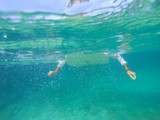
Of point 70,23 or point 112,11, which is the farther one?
point 70,23

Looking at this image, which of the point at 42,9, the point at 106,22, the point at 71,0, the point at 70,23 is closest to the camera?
the point at 71,0

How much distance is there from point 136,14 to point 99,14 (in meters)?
3.77

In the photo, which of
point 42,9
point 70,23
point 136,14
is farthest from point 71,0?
point 136,14

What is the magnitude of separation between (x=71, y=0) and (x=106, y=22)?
479 centimetres

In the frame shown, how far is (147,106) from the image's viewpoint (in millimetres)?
10867

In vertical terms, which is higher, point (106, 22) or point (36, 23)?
point (36, 23)

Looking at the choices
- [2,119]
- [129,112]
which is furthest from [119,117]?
[2,119]

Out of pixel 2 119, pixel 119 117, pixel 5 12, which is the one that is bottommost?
pixel 119 117

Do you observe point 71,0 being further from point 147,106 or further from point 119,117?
point 147,106

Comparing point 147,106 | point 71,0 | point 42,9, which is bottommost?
point 147,106

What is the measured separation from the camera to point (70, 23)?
365 inches

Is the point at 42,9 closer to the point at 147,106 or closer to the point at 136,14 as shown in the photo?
the point at 136,14

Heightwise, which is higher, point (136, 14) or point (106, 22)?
point (106, 22)

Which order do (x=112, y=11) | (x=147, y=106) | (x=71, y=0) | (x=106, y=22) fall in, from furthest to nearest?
(x=147, y=106) → (x=106, y=22) → (x=112, y=11) → (x=71, y=0)
